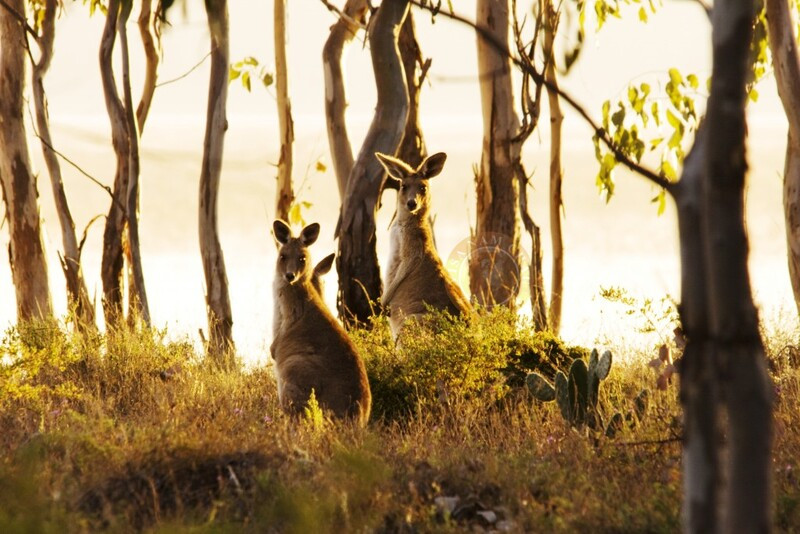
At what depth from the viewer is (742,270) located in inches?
154

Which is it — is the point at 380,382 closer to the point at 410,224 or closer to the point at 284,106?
the point at 410,224

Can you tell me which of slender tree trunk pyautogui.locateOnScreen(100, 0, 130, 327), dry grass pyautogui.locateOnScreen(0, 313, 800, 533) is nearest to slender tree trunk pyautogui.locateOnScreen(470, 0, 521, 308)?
slender tree trunk pyautogui.locateOnScreen(100, 0, 130, 327)

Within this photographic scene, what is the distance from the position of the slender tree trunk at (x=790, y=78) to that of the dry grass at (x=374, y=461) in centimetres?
374

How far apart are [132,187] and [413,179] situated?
3930mm

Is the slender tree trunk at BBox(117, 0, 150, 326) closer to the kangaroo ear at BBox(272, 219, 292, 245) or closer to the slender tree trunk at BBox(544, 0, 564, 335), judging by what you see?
the kangaroo ear at BBox(272, 219, 292, 245)

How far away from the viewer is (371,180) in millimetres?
11781

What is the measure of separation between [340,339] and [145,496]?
98.5 inches

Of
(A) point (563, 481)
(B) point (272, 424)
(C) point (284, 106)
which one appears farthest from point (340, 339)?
(C) point (284, 106)

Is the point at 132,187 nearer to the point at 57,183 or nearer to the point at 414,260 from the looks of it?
the point at 57,183

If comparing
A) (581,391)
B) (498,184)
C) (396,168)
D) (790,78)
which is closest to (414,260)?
(396,168)

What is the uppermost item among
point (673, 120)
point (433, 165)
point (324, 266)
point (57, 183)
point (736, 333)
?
point (673, 120)

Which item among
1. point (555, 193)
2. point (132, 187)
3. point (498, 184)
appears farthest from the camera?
point (555, 193)

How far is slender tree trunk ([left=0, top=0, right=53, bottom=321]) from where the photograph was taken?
46.8 ft

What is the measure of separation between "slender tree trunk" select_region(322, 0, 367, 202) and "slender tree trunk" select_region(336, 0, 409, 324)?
64.2 inches
